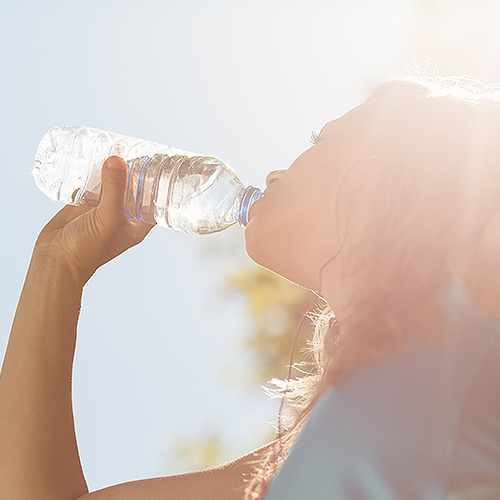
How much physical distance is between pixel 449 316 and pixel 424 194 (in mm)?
254

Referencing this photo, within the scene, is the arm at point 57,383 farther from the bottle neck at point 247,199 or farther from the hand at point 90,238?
the bottle neck at point 247,199

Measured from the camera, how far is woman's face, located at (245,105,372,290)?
1.27 m

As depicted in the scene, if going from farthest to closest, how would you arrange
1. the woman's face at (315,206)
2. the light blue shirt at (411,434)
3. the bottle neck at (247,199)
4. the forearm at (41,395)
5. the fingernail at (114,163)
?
the bottle neck at (247,199), the fingernail at (114,163), the forearm at (41,395), the woman's face at (315,206), the light blue shirt at (411,434)

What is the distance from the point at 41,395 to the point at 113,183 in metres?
0.47

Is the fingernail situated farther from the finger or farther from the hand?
the finger

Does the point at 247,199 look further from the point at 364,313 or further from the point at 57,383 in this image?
the point at 364,313

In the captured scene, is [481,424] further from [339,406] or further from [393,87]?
[393,87]

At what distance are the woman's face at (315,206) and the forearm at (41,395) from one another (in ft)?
1.54

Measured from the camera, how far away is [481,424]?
844 mm

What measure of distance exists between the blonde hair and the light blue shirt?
Result: 0.23 ft

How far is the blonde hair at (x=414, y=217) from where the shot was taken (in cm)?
104

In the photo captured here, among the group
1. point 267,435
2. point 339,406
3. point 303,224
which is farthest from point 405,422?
point 267,435

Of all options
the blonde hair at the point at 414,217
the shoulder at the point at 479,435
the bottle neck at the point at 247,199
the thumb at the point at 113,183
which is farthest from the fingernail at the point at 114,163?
the shoulder at the point at 479,435

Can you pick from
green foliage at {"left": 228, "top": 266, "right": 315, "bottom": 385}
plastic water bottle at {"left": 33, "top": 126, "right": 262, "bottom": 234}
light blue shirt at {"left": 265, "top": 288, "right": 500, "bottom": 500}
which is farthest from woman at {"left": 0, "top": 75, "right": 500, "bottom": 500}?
green foliage at {"left": 228, "top": 266, "right": 315, "bottom": 385}
